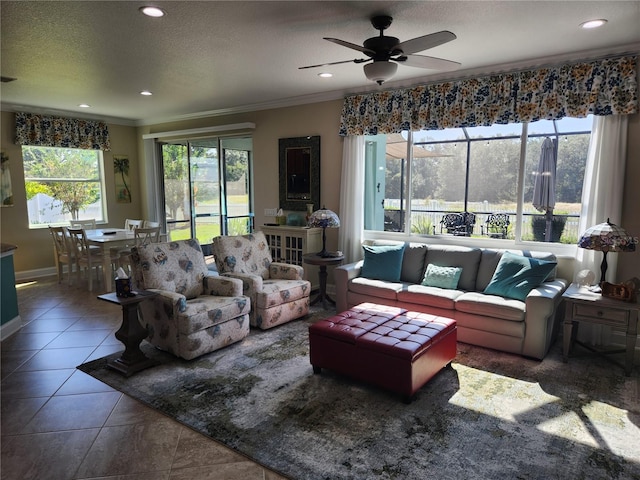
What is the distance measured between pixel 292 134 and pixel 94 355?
366cm

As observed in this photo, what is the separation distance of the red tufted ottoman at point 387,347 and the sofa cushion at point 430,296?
0.57 meters

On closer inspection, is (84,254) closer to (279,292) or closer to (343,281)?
(279,292)

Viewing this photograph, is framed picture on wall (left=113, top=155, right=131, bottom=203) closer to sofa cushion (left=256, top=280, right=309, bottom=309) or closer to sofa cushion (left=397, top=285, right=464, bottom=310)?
sofa cushion (left=256, top=280, right=309, bottom=309)

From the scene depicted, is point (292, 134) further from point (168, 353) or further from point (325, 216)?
point (168, 353)

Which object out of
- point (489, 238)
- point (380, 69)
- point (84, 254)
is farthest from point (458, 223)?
point (84, 254)

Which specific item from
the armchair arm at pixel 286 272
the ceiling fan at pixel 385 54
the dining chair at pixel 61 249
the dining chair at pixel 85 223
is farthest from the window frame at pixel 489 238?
the dining chair at pixel 85 223

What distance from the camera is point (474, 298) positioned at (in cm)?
372

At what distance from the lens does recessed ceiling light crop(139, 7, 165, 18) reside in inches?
107

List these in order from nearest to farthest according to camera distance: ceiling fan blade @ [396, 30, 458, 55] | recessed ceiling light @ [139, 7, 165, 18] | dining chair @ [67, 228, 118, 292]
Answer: ceiling fan blade @ [396, 30, 458, 55] < recessed ceiling light @ [139, 7, 165, 18] < dining chair @ [67, 228, 118, 292]

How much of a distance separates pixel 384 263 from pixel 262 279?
4.49 ft

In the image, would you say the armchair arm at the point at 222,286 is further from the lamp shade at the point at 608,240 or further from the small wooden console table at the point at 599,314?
the lamp shade at the point at 608,240

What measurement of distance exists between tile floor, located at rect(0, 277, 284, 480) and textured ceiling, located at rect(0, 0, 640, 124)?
2642 mm

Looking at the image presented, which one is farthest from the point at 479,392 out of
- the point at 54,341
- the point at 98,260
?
the point at 98,260

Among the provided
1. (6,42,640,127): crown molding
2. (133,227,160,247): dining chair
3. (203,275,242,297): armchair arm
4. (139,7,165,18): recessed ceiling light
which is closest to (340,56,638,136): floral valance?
(6,42,640,127): crown molding
